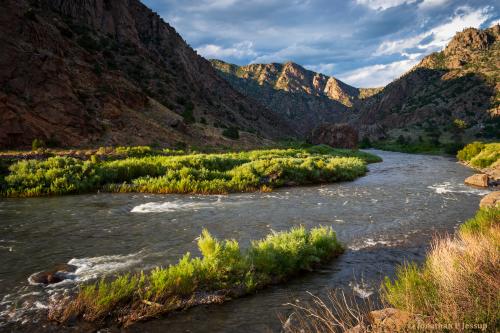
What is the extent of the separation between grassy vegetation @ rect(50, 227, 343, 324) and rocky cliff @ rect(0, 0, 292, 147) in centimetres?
2739

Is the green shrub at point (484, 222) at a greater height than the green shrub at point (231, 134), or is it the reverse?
the green shrub at point (231, 134)

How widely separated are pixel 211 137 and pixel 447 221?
1614 inches

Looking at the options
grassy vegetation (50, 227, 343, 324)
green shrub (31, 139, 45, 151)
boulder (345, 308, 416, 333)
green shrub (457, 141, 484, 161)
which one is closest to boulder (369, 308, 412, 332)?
boulder (345, 308, 416, 333)

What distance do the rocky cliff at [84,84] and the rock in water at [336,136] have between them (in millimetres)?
31652

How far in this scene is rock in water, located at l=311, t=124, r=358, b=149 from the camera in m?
88.2

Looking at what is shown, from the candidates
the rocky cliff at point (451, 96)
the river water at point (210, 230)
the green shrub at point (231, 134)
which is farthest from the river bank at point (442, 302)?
the rocky cliff at point (451, 96)

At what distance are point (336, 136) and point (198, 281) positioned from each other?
281 feet

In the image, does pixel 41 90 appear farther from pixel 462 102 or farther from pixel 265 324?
pixel 462 102

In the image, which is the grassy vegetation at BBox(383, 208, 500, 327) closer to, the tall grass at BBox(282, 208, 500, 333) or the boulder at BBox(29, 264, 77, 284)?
the tall grass at BBox(282, 208, 500, 333)

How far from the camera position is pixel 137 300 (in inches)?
254

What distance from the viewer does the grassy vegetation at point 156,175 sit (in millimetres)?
19266

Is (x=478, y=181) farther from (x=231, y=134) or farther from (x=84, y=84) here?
(x=84, y=84)

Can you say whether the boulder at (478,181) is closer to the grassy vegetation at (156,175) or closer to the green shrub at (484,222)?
the grassy vegetation at (156,175)

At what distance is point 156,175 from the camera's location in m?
23.5
